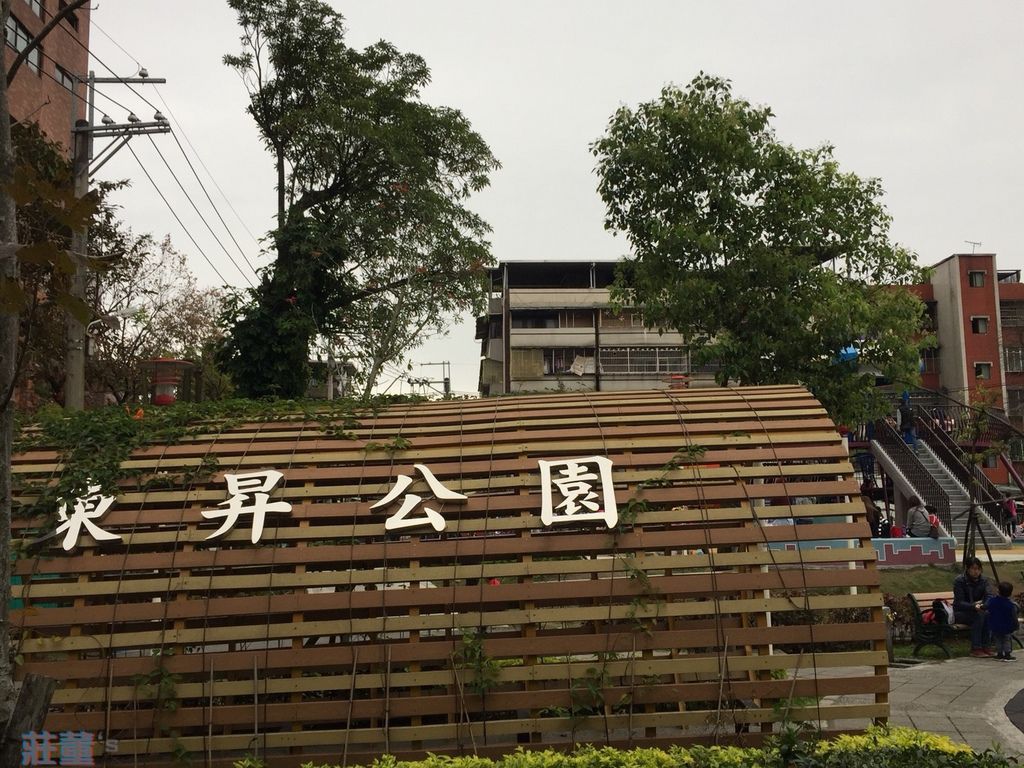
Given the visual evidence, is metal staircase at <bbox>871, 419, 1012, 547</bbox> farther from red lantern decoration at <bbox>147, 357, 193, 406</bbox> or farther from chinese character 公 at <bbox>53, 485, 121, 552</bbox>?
chinese character 公 at <bbox>53, 485, 121, 552</bbox>

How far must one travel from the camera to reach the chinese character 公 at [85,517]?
5.88 meters

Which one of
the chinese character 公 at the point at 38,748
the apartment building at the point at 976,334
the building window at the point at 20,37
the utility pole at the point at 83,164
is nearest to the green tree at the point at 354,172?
the utility pole at the point at 83,164

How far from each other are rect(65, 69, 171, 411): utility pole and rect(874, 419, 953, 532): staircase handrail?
54.3 feet

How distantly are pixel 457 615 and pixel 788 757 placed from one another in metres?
2.05

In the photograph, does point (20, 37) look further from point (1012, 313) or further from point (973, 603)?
point (1012, 313)

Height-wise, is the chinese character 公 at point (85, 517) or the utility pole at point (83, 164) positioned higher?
the utility pole at point (83, 164)

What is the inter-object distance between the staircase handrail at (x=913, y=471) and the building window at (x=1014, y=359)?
1846 centimetres

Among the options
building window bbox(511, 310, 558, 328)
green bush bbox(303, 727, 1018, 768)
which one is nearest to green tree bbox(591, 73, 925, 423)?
green bush bbox(303, 727, 1018, 768)

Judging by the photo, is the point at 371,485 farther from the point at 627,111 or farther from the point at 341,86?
the point at 341,86

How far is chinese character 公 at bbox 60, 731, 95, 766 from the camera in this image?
5090 mm

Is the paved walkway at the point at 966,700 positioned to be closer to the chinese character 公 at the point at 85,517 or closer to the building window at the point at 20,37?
A: the chinese character 公 at the point at 85,517

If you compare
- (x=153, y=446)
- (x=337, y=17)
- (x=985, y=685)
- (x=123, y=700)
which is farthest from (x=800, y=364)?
(x=337, y=17)

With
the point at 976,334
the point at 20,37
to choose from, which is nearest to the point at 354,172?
the point at 20,37

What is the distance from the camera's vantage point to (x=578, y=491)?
5.98 meters
